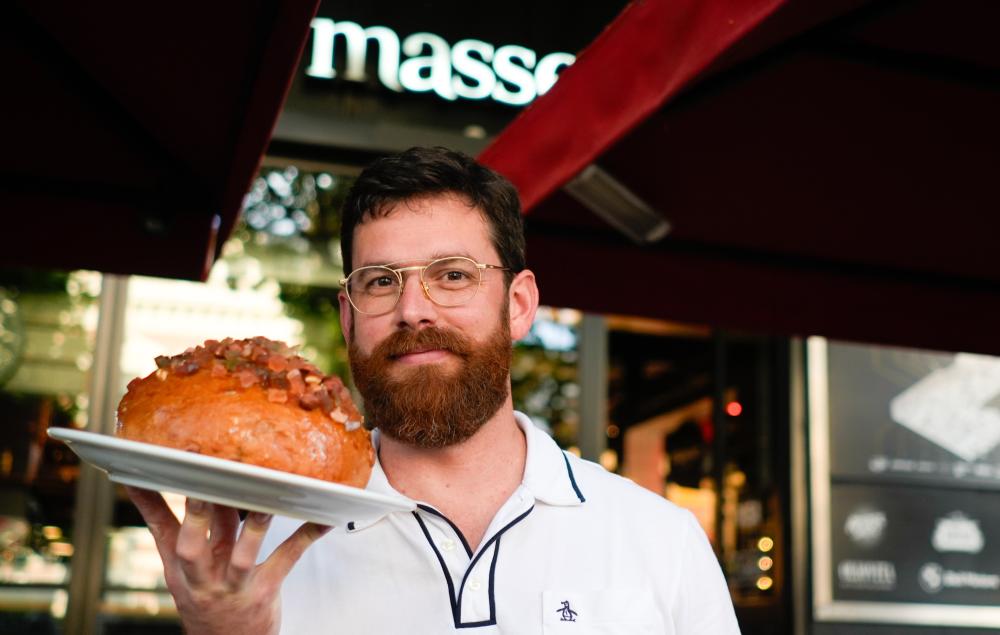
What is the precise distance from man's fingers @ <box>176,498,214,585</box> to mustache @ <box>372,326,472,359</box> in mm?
Result: 600

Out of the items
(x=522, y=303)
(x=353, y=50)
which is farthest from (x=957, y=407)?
(x=522, y=303)

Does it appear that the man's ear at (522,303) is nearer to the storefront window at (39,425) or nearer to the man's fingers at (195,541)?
the man's fingers at (195,541)

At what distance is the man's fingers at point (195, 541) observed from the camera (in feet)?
5.48

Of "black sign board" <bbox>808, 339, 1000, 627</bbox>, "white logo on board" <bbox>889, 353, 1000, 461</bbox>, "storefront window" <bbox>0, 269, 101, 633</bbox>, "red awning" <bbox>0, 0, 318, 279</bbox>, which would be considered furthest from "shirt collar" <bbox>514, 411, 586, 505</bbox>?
"white logo on board" <bbox>889, 353, 1000, 461</bbox>

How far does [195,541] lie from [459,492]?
31.6 inches

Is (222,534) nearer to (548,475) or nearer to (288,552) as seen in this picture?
(288,552)

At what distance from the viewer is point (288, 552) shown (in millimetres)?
1809

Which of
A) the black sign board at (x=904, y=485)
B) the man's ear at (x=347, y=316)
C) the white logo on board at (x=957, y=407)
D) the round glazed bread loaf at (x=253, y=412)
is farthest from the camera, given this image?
the white logo on board at (x=957, y=407)

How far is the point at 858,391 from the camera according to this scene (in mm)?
7426

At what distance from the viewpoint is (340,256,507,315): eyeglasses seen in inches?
89.6

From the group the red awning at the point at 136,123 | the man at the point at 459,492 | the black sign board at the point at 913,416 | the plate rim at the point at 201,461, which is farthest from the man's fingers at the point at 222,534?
the black sign board at the point at 913,416

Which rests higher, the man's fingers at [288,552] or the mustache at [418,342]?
the mustache at [418,342]

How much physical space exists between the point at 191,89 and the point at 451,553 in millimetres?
1432

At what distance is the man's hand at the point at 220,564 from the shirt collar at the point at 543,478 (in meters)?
0.45
